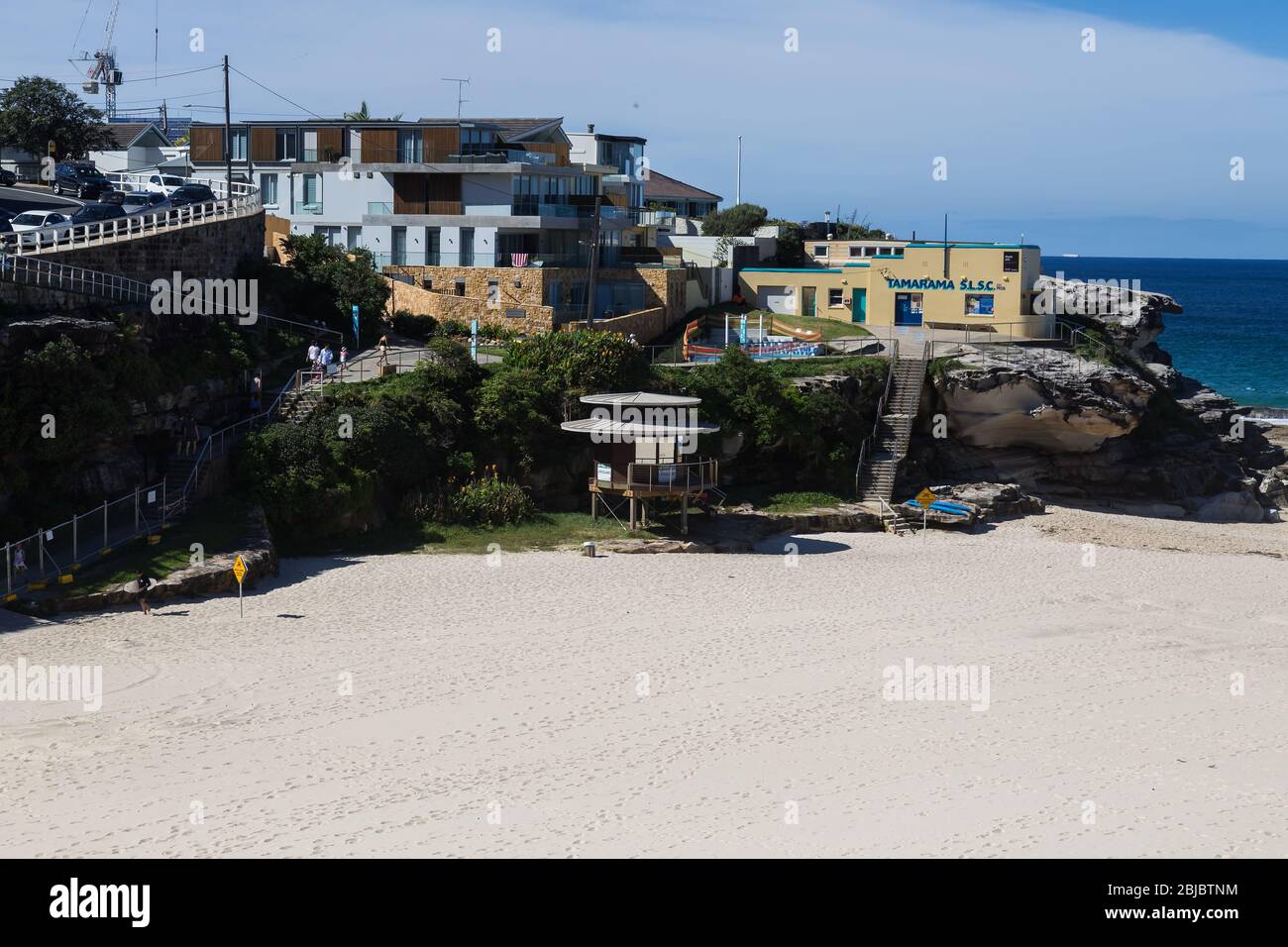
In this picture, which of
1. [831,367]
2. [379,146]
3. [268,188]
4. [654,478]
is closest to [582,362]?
[654,478]

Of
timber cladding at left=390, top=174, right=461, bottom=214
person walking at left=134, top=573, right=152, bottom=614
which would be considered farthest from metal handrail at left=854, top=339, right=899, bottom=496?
person walking at left=134, top=573, right=152, bottom=614

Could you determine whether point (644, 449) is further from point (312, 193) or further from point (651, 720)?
point (312, 193)

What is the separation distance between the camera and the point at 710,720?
74.3 feet

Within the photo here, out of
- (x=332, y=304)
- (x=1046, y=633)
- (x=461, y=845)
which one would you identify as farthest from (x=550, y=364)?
(x=461, y=845)

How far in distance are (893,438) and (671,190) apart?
44.8 meters

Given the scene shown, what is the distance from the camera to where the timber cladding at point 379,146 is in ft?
159

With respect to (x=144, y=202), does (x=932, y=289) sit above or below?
below

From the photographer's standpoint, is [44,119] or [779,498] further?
[44,119]

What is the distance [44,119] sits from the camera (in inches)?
2219

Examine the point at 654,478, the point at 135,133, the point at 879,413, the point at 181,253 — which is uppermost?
the point at 135,133

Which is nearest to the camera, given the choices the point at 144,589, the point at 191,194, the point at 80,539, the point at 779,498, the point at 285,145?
the point at 144,589

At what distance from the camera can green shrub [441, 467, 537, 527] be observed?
34.6 metres

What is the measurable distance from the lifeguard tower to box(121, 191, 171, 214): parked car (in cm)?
1540
